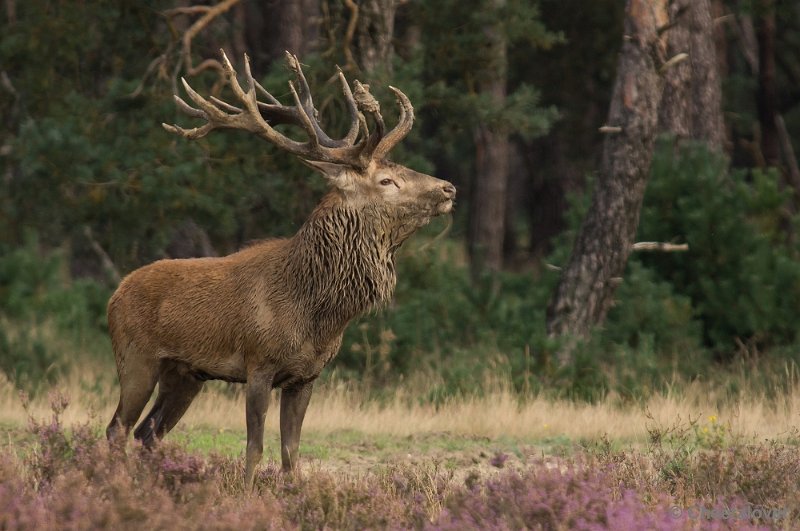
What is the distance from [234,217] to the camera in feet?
48.2

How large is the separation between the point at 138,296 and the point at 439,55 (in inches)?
317

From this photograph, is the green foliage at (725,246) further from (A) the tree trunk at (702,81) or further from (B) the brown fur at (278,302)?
(B) the brown fur at (278,302)

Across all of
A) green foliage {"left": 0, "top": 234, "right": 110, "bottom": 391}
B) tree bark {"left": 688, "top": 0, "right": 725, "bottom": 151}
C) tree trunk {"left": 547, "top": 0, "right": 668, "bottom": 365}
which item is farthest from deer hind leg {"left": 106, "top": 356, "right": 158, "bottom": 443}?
tree bark {"left": 688, "top": 0, "right": 725, "bottom": 151}

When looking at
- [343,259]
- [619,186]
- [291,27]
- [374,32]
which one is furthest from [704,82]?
[343,259]

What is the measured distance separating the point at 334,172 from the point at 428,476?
6.65 ft

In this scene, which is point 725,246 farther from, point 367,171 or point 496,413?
point 367,171

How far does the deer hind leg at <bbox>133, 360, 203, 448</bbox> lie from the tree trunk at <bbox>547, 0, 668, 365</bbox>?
4.99 m

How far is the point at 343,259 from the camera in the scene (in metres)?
8.41

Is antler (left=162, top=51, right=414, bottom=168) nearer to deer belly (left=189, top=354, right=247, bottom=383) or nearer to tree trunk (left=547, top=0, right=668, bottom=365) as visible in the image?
deer belly (left=189, top=354, right=247, bottom=383)

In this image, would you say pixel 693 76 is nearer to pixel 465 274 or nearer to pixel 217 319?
pixel 465 274

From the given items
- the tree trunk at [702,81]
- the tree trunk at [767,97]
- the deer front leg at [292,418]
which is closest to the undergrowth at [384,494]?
the deer front leg at [292,418]

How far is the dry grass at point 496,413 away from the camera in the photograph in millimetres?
10859

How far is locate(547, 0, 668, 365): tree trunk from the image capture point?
13141 mm

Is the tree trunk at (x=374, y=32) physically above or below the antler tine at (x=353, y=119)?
above
